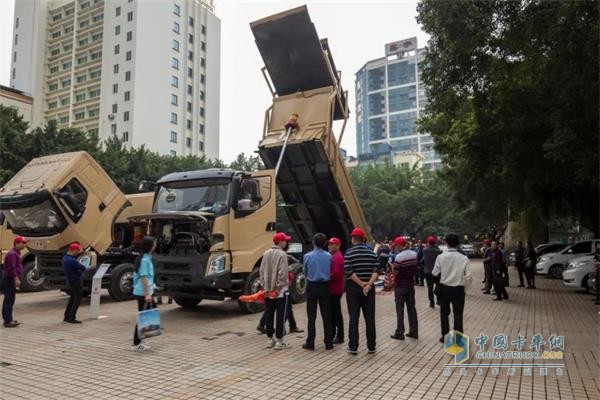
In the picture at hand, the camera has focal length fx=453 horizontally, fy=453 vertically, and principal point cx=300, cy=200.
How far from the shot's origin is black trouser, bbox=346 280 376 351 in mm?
5993

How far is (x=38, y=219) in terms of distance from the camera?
33.3ft

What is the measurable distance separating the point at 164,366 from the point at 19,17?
76.0m

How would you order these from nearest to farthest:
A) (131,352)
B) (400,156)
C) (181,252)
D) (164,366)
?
(164,366) < (131,352) < (181,252) < (400,156)

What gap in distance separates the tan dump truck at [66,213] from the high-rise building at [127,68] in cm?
4316

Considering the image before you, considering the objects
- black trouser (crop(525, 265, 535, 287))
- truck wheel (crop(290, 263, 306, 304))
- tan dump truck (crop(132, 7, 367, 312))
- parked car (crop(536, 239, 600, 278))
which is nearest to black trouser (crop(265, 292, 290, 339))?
tan dump truck (crop(132, 7, 367, 312))

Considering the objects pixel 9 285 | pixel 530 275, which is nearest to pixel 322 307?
pixel 9 285

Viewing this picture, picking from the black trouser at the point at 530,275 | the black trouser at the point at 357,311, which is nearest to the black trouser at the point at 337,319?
the black trouser at the point at 357,311

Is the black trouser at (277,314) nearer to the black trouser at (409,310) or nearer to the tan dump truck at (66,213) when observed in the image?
the black trouser at (409,310)

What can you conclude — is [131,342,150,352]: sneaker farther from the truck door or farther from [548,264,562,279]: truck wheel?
[548,264,562,279]: truck wheel

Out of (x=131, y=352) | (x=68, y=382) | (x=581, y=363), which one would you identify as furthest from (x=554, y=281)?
(x=68, y=382)

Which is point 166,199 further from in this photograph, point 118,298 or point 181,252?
point 118,298

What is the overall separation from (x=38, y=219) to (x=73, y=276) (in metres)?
2.80

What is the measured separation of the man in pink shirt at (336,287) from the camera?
6.42 m

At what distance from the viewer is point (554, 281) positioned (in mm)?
16781
